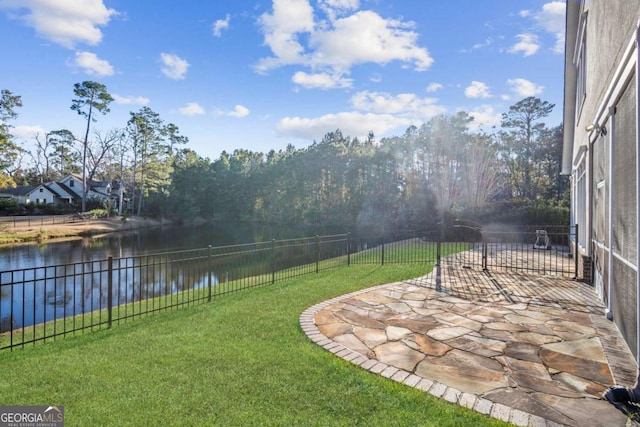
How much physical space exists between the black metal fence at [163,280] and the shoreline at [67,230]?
32.4ft

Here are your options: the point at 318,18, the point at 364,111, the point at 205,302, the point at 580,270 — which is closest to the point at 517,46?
the point at 318,18

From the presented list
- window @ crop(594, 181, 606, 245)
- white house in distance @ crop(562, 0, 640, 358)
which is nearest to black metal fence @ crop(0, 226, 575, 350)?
window @ crop(594, 181, 606, 245)

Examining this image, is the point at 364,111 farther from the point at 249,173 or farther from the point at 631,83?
the point at 249,173

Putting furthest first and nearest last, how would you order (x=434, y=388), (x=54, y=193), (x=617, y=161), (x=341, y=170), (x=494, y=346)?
(x=54, y=193), (x=341, y=170), (x=617, y=161), (x=494, y=346), (x=434, y=388)

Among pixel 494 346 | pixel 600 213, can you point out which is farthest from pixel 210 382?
pixel 600 213

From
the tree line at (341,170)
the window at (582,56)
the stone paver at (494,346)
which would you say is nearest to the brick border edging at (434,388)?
the stone paver at (494,346)

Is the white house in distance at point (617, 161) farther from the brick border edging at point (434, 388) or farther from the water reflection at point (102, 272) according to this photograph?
the water reflection at point (102, 272)

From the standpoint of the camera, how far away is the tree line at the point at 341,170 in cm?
2555

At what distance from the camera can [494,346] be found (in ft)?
11.6

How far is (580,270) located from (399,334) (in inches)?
213

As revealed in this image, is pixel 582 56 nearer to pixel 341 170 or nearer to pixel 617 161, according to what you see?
pixel 617 161

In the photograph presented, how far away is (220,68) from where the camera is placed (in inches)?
494

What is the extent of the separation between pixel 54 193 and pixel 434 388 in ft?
171

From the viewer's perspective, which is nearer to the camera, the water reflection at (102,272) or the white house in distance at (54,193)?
the water reflection at (102,272)
